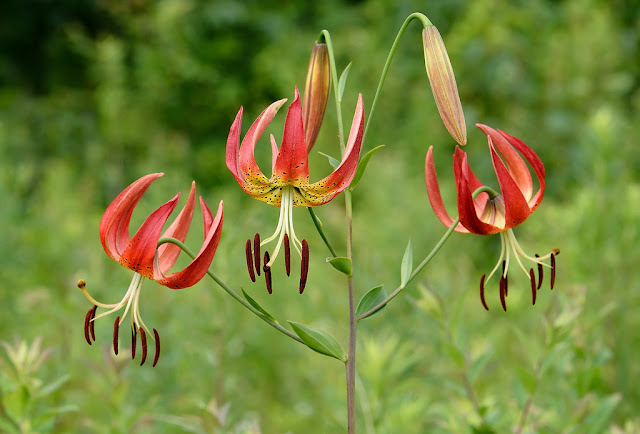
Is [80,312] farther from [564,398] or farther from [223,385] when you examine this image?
[564,398]

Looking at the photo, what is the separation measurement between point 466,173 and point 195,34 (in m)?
3.62

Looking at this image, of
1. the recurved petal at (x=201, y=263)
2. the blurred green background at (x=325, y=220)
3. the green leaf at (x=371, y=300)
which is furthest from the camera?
the blurred green background at (x=325, y=220)

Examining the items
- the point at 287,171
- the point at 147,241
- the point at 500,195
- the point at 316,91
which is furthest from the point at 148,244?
the point at 500,195

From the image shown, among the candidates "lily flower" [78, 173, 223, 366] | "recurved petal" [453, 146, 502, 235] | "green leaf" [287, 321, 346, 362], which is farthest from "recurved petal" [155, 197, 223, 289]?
"recurved petal" [453, 146, 502, 235]

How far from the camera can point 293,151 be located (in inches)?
24.6

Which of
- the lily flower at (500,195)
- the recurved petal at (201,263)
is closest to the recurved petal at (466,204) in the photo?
the lily flower at (500,195)

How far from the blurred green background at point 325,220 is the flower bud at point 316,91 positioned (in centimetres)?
28

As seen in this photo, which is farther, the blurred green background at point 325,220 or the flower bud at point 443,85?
the blurred green background at point 325,220

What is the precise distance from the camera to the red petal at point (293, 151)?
0.59 meters

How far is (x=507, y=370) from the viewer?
61.0 inches

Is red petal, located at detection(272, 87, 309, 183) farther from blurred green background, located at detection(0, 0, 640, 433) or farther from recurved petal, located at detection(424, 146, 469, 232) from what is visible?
blurred green background, located at detection(0, 0, 640, 433)

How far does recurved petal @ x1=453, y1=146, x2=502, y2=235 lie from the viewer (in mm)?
614

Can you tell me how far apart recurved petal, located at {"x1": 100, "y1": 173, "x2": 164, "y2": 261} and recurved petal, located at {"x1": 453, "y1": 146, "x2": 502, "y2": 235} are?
0.91 feet

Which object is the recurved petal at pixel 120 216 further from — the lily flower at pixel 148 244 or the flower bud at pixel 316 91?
the flower bud at pixel 316 91
